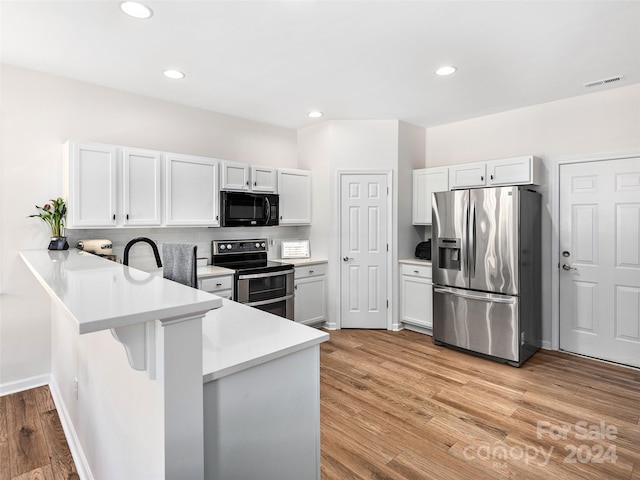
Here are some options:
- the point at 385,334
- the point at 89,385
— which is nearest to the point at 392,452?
the point at 89,385

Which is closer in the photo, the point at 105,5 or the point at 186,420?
the point at 186,420

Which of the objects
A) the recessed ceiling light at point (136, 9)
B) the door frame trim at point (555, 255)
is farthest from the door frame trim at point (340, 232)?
the recessed ceiling light at point (136, 9)

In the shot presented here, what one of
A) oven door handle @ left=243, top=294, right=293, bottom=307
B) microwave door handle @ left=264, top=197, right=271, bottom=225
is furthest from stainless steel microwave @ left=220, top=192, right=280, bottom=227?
oven door handle @ left=243, top=294, right=293, bottom=307

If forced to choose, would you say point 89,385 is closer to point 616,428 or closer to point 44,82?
point 44,82

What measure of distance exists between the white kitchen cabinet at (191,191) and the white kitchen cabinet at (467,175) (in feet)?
8.91

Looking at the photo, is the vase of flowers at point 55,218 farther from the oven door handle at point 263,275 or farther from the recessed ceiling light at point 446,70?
the recessed ceiling light at point 446,70

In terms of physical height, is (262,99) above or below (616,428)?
above

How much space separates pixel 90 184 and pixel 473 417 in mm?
3484

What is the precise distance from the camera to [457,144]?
4.61 meters

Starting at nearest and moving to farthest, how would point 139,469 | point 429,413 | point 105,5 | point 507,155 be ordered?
1. point 139,469
2. point 105,5
3. point 429,413
4. point 507,155

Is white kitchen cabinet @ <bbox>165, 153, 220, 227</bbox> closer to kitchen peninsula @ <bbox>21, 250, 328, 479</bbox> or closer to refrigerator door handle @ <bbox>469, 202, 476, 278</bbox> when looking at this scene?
kitchen peninsula @ <bbox>21, 250, 328, 479</bbox>

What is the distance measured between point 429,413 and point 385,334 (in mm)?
1796

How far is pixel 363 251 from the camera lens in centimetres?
456

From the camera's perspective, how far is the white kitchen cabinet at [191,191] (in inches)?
137
